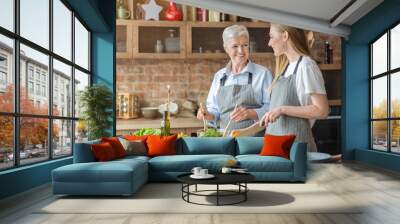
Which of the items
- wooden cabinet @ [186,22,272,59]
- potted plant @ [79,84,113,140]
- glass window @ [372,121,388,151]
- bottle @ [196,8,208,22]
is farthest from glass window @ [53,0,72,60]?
glass window @ [372,121,388,151]

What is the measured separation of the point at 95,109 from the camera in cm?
744

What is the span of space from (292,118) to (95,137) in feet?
12.3

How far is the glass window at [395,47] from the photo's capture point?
7811 mm

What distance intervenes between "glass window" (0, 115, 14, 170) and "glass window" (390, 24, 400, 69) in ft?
22.1

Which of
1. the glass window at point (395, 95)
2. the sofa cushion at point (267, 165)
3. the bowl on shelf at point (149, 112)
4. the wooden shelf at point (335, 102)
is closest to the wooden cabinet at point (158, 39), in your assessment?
the bowl on shelf at point (149, 112)

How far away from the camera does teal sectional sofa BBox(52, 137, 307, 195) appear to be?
4.71 meters

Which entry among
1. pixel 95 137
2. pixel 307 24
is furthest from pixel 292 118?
pixel 95 137

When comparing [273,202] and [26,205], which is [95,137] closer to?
[26,205]

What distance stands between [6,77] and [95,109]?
2715 millimetres

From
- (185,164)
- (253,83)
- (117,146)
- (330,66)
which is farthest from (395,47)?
(117,146)

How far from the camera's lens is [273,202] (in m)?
4.44

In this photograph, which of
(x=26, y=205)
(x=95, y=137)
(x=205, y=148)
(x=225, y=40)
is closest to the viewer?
(x=26, y=205)

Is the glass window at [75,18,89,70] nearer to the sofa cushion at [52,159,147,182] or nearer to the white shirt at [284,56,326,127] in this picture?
the sofa cushion at [52,159,147,182]

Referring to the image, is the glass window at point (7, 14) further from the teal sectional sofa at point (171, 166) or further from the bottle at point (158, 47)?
the bottle at point (158, 47)
